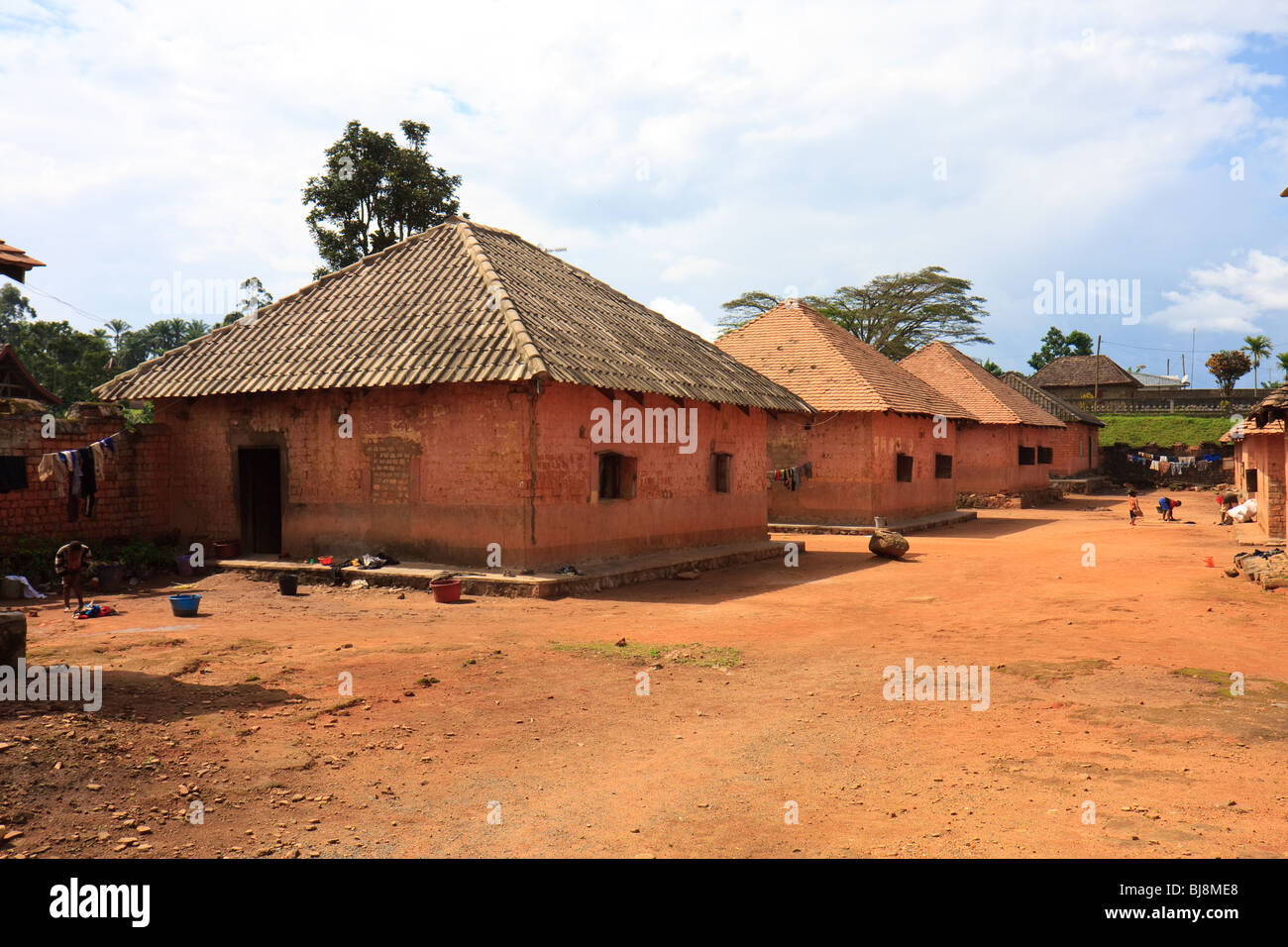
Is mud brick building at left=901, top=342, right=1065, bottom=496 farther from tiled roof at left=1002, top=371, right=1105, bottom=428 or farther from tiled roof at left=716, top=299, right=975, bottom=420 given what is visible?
tiled roof at left=716, top=299, right=975, bottom=420

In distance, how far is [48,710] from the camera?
6.10m

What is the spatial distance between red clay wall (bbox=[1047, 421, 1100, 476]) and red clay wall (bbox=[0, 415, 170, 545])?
121 feet

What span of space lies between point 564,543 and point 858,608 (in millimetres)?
4668

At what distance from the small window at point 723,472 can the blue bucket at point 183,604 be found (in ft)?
33.9

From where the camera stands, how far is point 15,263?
7457mm

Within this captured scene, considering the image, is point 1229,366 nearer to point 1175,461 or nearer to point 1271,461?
point 1175,461

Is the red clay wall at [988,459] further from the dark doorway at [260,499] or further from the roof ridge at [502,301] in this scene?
the dark doorway at [260,499]

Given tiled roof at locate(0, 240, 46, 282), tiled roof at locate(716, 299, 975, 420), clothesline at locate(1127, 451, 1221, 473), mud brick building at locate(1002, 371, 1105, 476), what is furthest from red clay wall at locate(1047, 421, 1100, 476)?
tiled roof at locate(0, 240, 46, 282)

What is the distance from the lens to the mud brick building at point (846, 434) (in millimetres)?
24438

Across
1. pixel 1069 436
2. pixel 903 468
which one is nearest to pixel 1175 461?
pixel 1069 436
